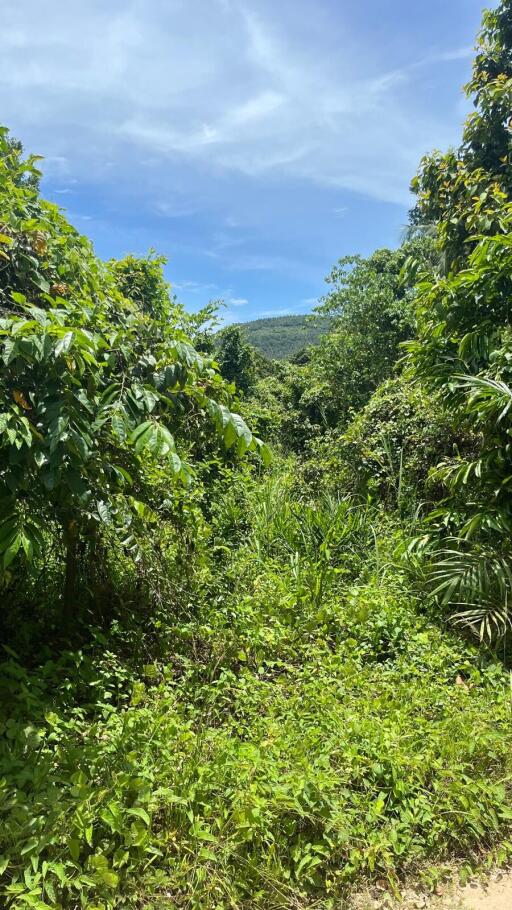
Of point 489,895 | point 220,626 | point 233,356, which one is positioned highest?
point 233,356

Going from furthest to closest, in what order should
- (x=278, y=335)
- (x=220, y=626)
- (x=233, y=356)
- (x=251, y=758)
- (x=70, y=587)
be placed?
(x=278, y=335) → (x=233, y=356) → (x=220, y=626) → (x=70, y=587) → (x=251, y=758)

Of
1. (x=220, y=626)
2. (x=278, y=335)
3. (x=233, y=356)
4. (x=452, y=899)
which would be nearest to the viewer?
(x=452, y=899)

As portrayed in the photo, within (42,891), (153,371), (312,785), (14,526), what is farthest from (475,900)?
(153,371)

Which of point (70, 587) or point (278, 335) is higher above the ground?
point (278, 335)

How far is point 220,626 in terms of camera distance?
131 inches

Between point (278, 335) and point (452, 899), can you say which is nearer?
point (452, 899)

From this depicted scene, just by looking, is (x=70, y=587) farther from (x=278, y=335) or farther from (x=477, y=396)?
(x=278, y=335)

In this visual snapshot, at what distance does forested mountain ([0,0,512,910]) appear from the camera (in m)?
1.91

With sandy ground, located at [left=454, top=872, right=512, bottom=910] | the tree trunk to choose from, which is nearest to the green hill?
the tree trunk

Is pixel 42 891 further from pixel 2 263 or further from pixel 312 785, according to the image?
pixel 2 263

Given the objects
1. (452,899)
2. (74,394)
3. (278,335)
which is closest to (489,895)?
(452,899)

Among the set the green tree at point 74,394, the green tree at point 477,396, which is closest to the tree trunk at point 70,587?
the green tree at point 74,394

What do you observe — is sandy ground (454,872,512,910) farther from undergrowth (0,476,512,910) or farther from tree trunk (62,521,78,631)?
tree trunk (62,521,78,631)

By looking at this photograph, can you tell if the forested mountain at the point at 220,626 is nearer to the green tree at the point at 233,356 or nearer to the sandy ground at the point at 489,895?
the sandy ground at the point at 489,895
